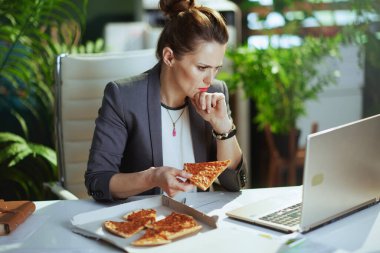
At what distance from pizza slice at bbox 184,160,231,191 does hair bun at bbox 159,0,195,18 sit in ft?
2.17

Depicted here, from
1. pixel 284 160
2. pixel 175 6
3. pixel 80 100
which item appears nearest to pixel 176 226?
pixel 175 6

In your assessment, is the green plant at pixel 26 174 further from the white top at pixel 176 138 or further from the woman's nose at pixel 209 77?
the woman's nose at pixel 209 77

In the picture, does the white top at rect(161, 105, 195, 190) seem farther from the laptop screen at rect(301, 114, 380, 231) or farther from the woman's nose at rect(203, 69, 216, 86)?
the laptop screen at rect(301, 114, 380, 231)

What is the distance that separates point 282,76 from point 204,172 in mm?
2196

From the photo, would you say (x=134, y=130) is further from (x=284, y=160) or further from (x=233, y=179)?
(x=284, y=160)

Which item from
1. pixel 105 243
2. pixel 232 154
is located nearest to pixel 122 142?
pixel 232 154

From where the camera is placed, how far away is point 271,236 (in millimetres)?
1730

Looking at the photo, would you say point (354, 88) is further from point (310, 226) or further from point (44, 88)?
point (310, 226)

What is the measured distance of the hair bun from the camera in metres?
2.38

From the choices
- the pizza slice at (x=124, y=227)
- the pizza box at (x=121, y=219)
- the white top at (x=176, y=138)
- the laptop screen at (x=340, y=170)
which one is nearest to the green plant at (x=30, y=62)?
the white top at (x=176, y=138)

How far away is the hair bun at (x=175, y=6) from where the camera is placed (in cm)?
238

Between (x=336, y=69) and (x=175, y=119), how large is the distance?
228 cm

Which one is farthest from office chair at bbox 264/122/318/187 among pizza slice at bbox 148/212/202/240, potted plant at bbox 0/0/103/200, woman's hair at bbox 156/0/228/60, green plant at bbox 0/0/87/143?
pizza slice at bbox 148/212/202/240

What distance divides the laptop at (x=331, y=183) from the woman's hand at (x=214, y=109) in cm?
44
